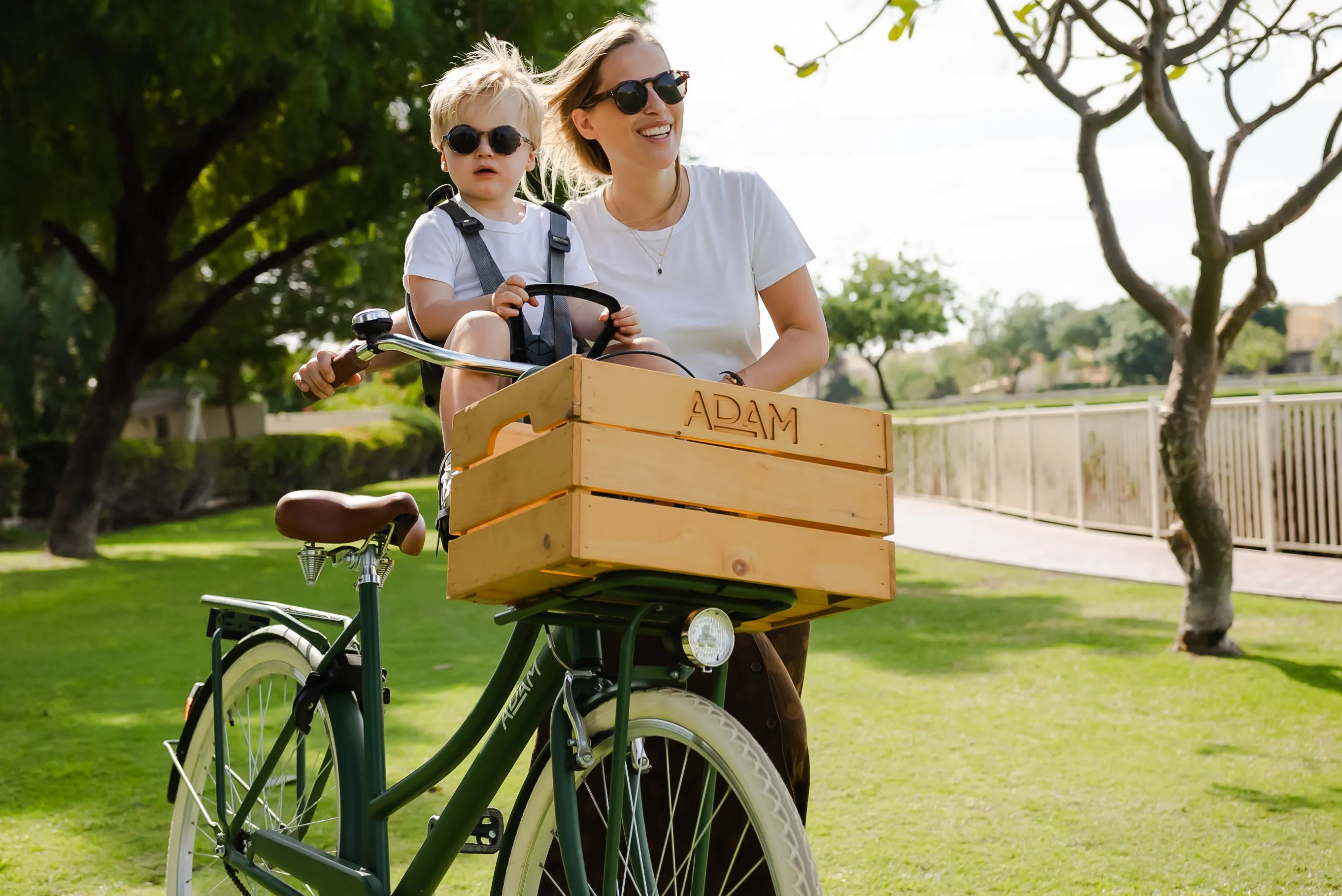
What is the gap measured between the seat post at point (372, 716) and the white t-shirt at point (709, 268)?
2.98ft

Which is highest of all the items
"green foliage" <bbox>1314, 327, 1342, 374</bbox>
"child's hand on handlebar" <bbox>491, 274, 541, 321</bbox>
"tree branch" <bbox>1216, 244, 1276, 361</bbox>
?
"green foliage" <bbox>1314, 327, 1342, 374</bbox>

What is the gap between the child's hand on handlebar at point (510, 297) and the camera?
7.95 feet

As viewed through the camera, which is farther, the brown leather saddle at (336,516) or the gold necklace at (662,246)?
the brown leather saddle at (336,516)

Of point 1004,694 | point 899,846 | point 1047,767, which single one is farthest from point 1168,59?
point 899,846

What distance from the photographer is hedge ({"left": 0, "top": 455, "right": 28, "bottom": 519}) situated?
20.7 meters

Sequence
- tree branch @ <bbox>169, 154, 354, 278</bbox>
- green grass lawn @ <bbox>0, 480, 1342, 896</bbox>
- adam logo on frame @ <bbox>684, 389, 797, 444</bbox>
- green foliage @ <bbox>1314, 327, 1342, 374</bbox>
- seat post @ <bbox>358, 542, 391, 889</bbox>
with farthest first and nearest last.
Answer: green foliage @ <bbox>1314, 327, 1342, 374</bbox>
tree branch @ <bbox>169, 154, 354, 278</bbox>
green grass lawn @ <bbox>0, 480, 1342, 896</bbox>
seat post @ <bbox>358, 542, 391, 889</bbox>
adam logo on frame @ <bbox>684, 389, 797, 444</bbox>

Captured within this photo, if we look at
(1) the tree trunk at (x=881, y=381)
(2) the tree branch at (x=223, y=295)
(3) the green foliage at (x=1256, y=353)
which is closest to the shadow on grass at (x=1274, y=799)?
(2) the tree branch at (x=223, y=295)

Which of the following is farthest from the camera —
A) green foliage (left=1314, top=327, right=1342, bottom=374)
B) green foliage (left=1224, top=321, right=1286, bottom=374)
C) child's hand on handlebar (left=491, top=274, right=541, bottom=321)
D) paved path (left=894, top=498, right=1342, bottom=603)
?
green foliage (left=1224, top=321, right=1286, bottom=374)

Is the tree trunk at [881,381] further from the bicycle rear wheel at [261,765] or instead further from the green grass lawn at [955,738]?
the bicycle rear wheel at [261,765]

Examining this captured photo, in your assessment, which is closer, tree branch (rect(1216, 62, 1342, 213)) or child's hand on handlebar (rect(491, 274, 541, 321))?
child's hand on handlebar (rect(491, 274, 541, 321))

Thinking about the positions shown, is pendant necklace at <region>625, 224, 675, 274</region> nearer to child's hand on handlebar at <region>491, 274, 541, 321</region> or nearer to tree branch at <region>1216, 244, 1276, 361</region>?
child's hand on handlebar at <region>491, 274, 541, 321</region>

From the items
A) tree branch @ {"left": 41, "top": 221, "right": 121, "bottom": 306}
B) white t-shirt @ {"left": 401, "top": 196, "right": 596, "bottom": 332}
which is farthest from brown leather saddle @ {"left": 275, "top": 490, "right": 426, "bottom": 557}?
Result: tree branch @ {"left": 41, "top": 221, "right": 121, "bottom": 306}

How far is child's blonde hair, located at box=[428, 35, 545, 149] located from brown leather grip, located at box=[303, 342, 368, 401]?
0.54 m

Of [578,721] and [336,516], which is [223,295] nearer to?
[336,516]
